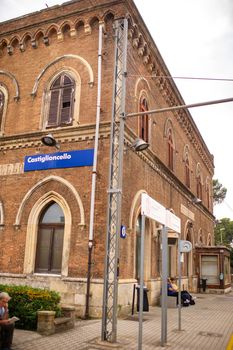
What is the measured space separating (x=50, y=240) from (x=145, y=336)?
550 centimetres

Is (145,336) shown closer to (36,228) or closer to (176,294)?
(36,228)

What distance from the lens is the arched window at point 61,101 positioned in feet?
47.0

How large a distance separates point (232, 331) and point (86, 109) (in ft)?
29.9

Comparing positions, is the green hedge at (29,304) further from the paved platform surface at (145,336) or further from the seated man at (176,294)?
the seated man at (176,294)

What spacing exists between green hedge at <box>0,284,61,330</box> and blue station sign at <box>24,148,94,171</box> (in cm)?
505

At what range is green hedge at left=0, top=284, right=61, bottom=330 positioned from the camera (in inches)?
357

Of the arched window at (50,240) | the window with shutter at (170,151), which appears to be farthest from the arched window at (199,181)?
the arched window at (50,240)

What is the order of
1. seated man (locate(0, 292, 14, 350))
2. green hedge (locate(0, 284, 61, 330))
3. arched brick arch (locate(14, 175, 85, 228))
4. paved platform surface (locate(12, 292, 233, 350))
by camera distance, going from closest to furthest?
1. seated man (locate(0, 292, 14, 350))
2. paved platform surface (locate(12, 292, 233, 350))
3. green hedge (locate(0, 284, 61, 330))
4. arched brick arch (locate(14, 175, 85, 228))

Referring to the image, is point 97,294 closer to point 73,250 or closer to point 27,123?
point 73,250

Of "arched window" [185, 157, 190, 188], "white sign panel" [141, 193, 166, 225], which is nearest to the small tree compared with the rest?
"arched window" [185, 157, 190, 188]

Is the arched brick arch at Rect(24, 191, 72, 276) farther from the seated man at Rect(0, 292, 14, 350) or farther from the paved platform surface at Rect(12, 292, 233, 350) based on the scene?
the seated man at Rect(0, 292, 14, 350)

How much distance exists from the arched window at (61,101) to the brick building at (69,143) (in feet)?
0.15


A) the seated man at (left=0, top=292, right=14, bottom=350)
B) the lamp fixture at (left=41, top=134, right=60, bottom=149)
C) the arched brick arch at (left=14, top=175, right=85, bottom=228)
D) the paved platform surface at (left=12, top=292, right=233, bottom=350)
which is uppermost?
the lamp fixture at (left=41, top=134, right=60, bottom=149)

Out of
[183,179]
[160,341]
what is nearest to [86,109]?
[160,341]
